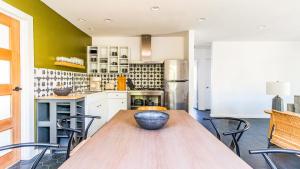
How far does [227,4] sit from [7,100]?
3537 millimetres

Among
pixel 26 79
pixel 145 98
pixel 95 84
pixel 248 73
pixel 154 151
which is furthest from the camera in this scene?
pixel 248 73

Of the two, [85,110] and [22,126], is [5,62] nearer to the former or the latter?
[22,126]

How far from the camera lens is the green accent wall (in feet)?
10.3

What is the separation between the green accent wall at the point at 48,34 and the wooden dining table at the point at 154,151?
2.38 meters

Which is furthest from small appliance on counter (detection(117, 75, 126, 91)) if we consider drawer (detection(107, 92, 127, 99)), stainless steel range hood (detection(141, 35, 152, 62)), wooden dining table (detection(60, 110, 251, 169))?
wooden dining table (detection(60, 110, 251, 169))

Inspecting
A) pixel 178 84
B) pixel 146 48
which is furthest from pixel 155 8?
pixel 146 48

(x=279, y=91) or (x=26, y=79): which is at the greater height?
(x=26, y=79)

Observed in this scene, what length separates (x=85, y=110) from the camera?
363 cm

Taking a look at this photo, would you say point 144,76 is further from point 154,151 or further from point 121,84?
point 154,151

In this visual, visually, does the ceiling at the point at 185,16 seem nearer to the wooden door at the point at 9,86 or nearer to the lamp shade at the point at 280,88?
the wooden door at the point at 9,86

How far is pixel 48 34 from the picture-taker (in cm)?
363

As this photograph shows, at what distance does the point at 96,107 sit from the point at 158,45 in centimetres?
265

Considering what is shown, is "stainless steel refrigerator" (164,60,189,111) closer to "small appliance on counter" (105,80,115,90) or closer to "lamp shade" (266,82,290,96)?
"small appliance on counter" (105,80,115,90)

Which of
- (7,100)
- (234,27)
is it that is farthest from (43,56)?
(234,27)
